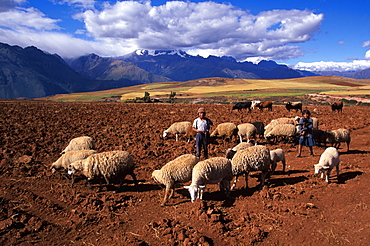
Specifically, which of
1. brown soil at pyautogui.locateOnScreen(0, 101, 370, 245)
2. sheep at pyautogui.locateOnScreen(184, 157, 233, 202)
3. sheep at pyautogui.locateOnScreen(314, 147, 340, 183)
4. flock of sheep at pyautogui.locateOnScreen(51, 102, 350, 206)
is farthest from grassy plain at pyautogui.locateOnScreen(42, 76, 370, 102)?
sheep at pyautogui.locateOnScreen(184, 157, 233, 202)

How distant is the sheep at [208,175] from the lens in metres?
6.50

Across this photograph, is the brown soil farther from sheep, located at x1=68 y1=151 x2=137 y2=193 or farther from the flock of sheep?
sheep, located at x1=68 y1=151 x2=137 y2=193

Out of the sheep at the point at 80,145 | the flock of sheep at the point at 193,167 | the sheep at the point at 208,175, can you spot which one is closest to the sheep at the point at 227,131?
the flock of sheep at the point at 193,167

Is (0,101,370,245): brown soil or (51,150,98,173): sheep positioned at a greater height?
(51,150,98,173): sheep

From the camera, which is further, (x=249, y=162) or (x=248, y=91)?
(x=248, y=91)

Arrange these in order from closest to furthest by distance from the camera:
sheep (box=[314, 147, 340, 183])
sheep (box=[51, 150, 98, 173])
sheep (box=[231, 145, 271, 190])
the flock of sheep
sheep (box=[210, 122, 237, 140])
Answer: the flock of sheep
sheep (box=[314, 147, 340, 183])
sheep (box=[231, 145, 271, 190])
sheep (box=[51, 150, 98, 173])
sheep (box=[210, 122, 237, 140])

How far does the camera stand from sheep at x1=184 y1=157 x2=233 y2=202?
6496 millimetres

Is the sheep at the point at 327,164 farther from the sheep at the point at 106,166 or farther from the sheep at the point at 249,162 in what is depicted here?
the sheep at the point at 106,166

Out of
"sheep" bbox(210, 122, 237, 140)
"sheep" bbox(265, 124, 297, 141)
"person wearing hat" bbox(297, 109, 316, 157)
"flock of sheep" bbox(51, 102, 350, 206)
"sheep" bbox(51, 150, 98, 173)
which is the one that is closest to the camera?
"flock of sheep" bbox(51, 102, 350, 206)

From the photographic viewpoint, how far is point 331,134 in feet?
34.8

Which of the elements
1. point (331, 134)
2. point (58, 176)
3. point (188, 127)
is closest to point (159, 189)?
point (58, 176)

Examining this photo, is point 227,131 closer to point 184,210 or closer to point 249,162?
point 249,162

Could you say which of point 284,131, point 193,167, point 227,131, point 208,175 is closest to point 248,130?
point 227,131

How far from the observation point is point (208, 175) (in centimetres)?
656
